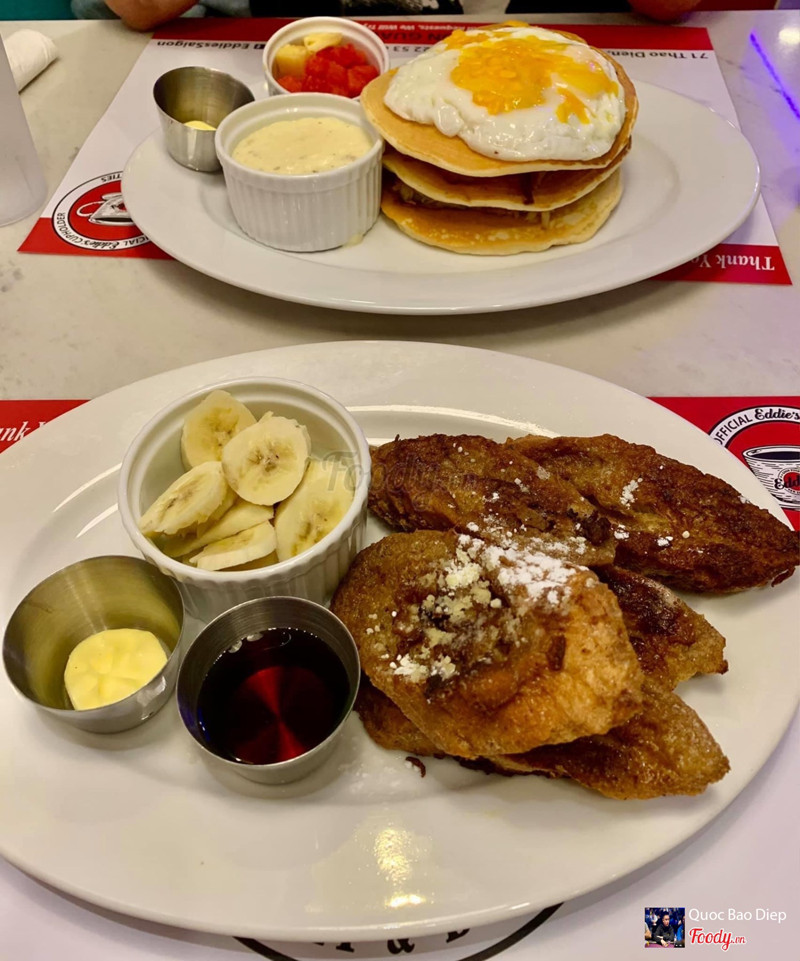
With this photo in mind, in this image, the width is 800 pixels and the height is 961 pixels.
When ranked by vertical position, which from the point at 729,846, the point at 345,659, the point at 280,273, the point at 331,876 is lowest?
the point at 729,846

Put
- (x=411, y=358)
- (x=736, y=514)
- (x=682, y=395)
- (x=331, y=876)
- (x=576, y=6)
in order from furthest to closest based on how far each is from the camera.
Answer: (x=576, y=6)
(x=682, y=395)
(x=411, y=358)
(x=736, y=514)
(x=331, y=876)

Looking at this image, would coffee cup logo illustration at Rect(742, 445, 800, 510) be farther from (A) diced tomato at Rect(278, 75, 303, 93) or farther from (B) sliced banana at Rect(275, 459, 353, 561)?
(A) diced tomato at Rect(278, 75, 303, 93)

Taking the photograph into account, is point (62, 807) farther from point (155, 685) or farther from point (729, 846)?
point (729, 846)

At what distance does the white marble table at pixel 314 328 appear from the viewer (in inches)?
90.7

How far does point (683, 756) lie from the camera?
124 cm

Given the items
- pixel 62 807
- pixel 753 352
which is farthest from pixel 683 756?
pixel 753 352

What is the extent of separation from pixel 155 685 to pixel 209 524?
372 millimetres

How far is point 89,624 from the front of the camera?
1.56m

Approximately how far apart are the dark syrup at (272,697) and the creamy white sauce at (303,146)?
5.34 ft

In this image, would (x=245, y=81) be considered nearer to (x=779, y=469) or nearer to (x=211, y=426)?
(x=211, y=426)

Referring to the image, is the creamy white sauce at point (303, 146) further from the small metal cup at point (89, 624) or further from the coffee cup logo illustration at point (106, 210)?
the small metal cup at point (89, 624)

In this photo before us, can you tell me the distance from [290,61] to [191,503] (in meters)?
2.35

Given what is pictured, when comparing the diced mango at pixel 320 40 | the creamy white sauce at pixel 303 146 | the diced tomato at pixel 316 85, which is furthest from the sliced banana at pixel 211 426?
the diced mango at pixel 320 40

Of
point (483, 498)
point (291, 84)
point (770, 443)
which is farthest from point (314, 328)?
point (770, 443)
